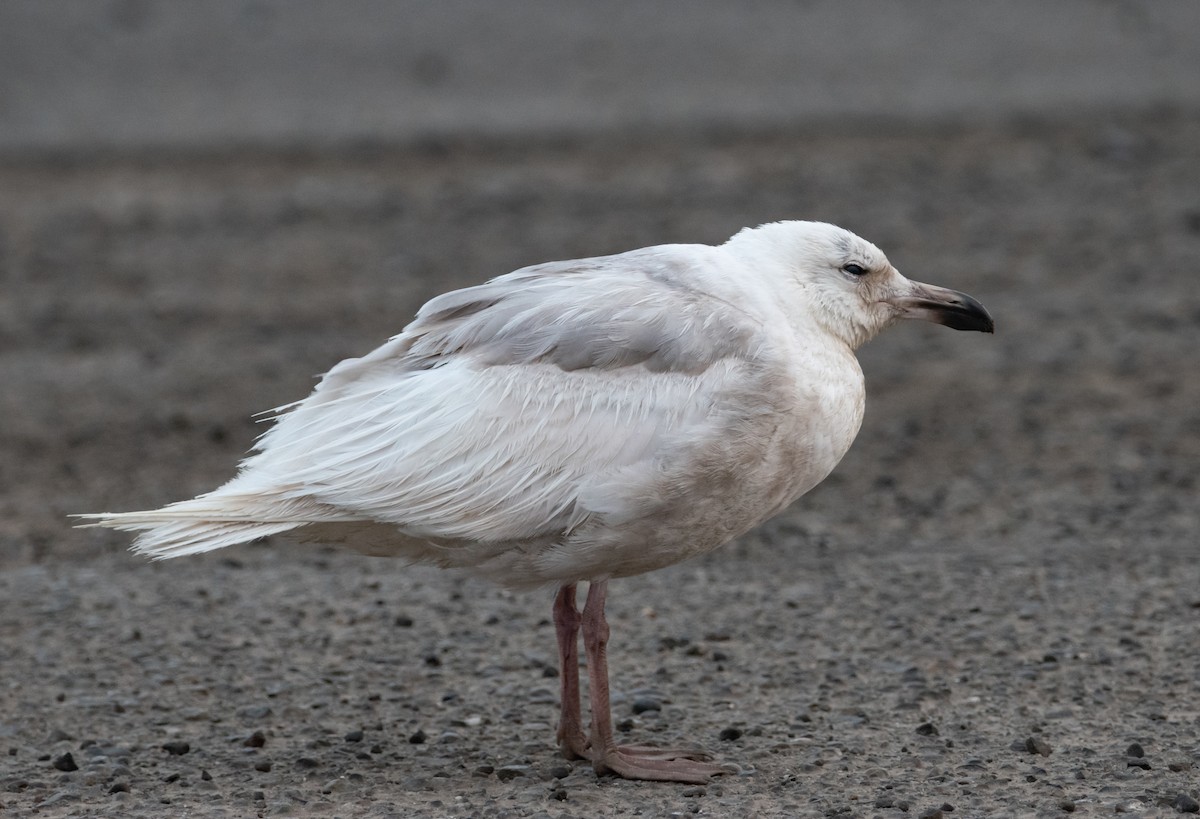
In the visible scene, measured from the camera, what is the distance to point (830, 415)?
17.7 feet

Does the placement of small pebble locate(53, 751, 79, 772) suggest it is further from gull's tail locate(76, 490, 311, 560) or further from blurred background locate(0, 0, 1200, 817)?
gull's tail locate(76, 490, 311, 560)

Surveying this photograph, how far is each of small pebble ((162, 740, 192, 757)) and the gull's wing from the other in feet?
3.51

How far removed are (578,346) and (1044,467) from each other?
4.90m

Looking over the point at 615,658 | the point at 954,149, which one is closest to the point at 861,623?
the point at 615,658

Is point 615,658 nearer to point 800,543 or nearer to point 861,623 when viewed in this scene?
point 861,623

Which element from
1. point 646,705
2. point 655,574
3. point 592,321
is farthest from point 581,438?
point 655,574

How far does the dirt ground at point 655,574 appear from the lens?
223 inches

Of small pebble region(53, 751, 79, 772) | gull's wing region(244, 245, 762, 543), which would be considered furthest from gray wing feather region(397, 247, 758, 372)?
small pebble region(53, 751, 79, 772)

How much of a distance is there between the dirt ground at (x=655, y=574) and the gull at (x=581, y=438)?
2.49 ft

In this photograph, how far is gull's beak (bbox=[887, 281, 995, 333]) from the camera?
5949 mm

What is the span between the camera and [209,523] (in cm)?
533

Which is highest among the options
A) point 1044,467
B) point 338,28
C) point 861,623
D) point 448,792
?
point 338,28

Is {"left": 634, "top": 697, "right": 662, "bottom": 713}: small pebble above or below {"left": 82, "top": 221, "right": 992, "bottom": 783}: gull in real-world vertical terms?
below

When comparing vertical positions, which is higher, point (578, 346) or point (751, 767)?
point (578, 346)
